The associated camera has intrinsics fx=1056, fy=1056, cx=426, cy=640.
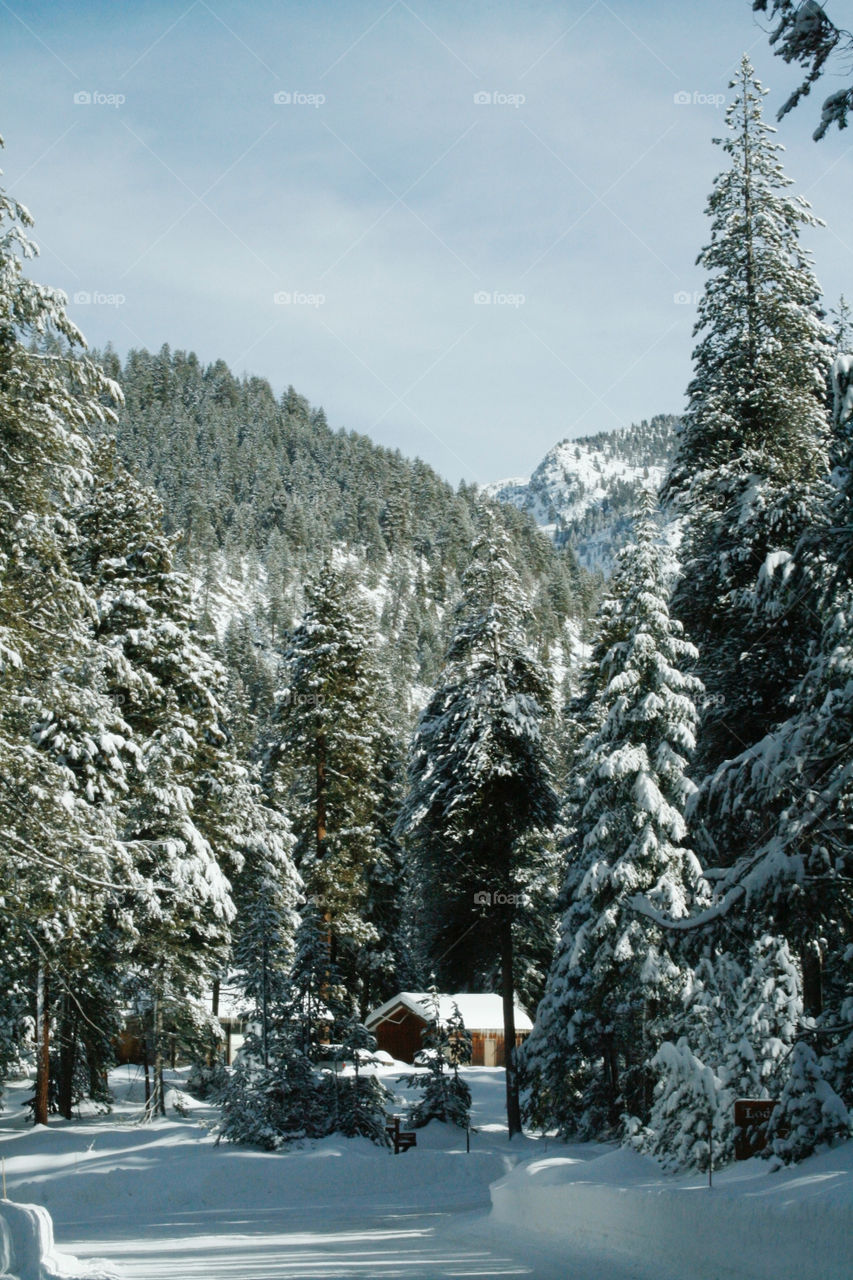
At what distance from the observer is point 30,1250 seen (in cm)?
851

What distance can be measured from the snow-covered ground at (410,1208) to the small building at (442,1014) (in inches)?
902

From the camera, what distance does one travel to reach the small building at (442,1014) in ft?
161

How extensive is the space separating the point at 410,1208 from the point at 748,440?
1409 centimetres

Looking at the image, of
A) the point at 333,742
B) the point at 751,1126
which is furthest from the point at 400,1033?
the point at 751,1126

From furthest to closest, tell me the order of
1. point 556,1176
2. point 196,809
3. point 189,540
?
point 189,540
point 196,809
point 556,1176

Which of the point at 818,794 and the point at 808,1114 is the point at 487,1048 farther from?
the point at 818,794

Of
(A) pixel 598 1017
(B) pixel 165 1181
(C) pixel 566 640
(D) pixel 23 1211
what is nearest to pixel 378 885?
(A) pixel 598 1017

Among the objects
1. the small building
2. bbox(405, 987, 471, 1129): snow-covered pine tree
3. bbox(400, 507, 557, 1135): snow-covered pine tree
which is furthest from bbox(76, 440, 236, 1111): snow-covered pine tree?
the small building

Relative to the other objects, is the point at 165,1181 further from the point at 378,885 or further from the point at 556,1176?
the point at 378,885

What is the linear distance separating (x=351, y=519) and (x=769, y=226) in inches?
6531

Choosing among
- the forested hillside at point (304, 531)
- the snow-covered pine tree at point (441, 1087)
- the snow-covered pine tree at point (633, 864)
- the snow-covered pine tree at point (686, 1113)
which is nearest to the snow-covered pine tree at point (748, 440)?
the snow-covered pine tree at point (633, 864)

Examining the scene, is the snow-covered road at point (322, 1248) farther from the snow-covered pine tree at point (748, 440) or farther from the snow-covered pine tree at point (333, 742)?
the snow-covered pine tree at point (333, 742)

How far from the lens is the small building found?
49.0 m

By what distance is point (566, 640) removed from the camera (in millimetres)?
133750
